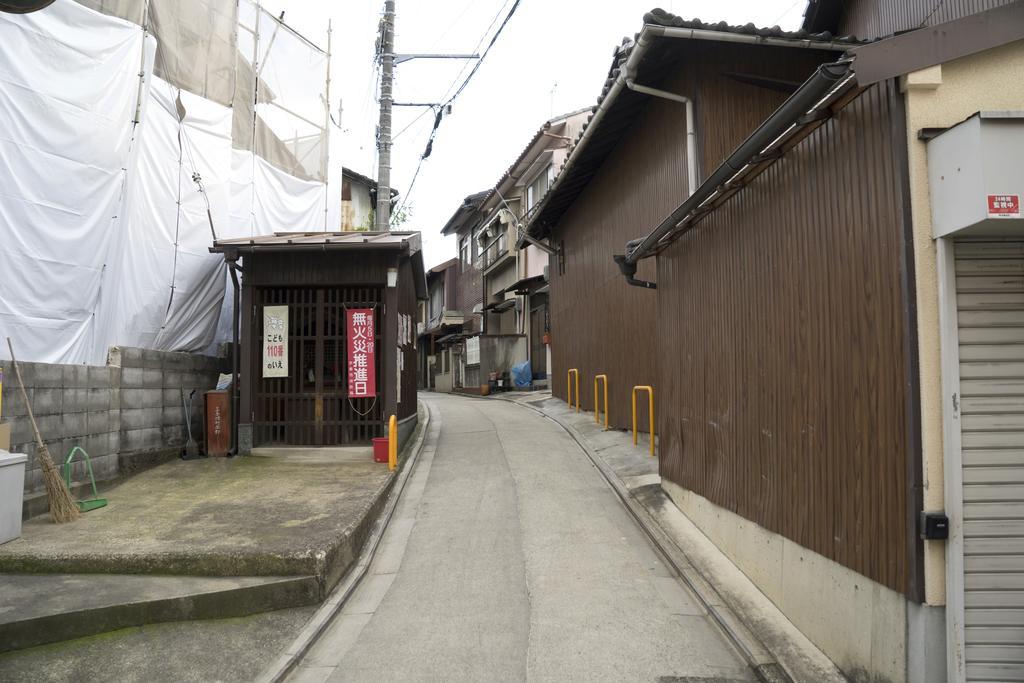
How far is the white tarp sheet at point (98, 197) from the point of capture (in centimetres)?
714

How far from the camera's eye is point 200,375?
10.9 metres

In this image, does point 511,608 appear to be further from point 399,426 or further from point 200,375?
point 200,375

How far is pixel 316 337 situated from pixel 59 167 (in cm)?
412

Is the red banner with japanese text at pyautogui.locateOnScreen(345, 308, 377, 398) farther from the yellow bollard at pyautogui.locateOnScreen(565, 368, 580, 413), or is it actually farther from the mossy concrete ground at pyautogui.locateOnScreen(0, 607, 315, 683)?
the yellow bollard at pyautogui.locateOnScreen(565, 368, 580, 413)

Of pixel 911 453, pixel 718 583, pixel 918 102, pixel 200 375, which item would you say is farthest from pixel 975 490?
pixel 200 375

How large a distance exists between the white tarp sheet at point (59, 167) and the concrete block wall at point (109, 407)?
374mm

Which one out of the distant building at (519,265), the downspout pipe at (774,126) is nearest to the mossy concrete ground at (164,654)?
the downspout pipe at (774,126)

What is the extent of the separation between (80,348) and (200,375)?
9.85 ft

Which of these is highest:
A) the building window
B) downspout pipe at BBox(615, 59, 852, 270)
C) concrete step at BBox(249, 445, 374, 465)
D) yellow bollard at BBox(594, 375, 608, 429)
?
the building window

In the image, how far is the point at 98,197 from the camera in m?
8.19

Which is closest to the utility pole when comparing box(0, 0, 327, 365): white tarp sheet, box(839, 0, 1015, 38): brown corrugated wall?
box(0, 0, 327, 365): white tarp sheet

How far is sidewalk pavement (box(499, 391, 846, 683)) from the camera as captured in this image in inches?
171

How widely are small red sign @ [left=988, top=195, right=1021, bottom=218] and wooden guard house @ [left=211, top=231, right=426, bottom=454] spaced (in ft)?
26.5

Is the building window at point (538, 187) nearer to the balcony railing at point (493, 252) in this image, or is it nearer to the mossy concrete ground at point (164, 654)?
the balcony railing at point (493, 252)
